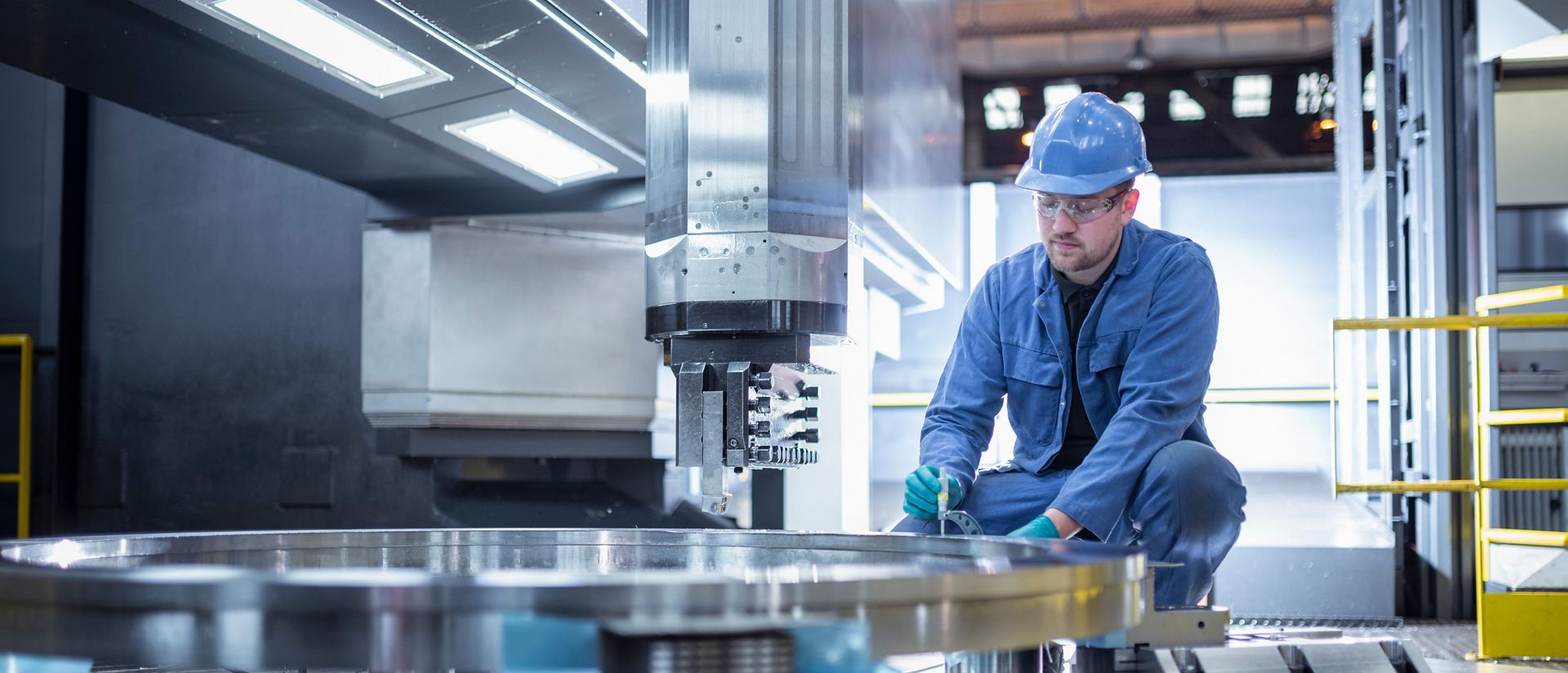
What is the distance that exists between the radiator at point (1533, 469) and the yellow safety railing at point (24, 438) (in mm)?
6334

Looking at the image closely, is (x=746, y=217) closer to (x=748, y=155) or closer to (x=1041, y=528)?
(x=748, y=155)

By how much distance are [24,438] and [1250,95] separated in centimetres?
845

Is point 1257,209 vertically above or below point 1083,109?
above

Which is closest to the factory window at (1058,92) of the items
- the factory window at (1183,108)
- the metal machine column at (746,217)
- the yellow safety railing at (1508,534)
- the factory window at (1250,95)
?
the factory window at (1183,108)

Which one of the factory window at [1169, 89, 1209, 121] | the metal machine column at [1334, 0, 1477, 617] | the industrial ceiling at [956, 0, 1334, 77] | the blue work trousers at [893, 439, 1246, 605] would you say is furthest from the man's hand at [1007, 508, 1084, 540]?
the factory window at [1169, 89, 1209, 121]

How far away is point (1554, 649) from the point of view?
3549 millimetres

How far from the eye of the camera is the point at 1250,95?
966 centimetres

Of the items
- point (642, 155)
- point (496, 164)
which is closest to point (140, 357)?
point (496, 164)

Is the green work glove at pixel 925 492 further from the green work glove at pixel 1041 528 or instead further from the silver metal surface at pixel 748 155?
the silver metal surface at pixel 748 155

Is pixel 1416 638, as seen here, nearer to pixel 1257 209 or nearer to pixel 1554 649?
pixel 1554 649

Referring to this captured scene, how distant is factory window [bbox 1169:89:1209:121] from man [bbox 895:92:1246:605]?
26.1ft

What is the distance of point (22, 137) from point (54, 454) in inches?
35.2

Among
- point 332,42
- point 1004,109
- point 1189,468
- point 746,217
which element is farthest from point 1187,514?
point 1004,109

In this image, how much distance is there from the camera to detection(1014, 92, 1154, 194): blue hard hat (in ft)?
7.25
